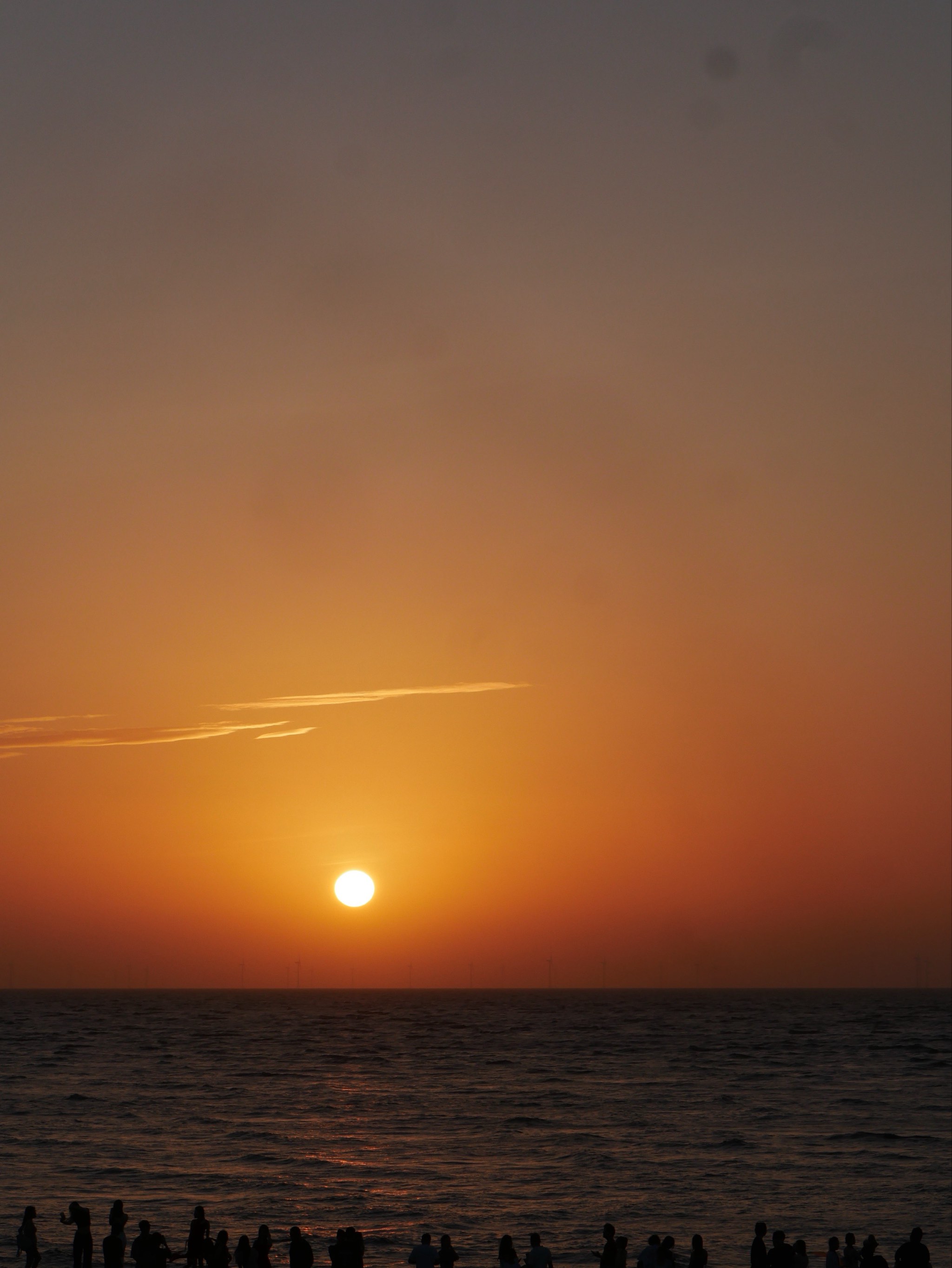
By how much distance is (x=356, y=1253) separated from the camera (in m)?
26.5

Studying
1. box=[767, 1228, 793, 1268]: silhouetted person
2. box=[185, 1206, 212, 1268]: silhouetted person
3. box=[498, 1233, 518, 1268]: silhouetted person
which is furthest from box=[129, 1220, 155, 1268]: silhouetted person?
box=[767, 1228, 793, 1268]: silhouetted person

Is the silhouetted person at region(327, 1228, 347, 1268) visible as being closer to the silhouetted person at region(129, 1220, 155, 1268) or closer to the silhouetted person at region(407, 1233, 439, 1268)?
the silhouetted person at region(407, 1233, 439, 1268)

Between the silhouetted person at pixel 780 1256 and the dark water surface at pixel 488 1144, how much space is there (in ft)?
25.8

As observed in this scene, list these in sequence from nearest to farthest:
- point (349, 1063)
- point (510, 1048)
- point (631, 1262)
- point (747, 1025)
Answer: point (631, 1262) < point (349, 1063) < point (510, 1048) < point (747, 1025)

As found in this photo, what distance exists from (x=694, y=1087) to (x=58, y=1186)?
2155 inches

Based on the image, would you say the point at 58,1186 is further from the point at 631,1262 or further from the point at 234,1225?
the point at 631,1262

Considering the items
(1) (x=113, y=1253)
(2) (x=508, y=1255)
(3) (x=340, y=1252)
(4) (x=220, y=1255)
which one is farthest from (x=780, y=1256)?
(1) (x=113, y=1253)

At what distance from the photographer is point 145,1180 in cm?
4794

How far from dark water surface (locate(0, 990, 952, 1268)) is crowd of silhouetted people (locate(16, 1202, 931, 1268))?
6531mm

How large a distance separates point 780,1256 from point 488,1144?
35266mm

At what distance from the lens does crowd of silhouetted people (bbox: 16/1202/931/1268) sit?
26.7 meters

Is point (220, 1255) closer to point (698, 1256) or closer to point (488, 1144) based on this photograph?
point (698, 1256)

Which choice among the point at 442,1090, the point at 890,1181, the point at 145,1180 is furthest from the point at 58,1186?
the point at 442,1090

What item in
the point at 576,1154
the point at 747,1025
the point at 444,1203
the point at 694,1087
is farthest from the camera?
the point at 747,1025
